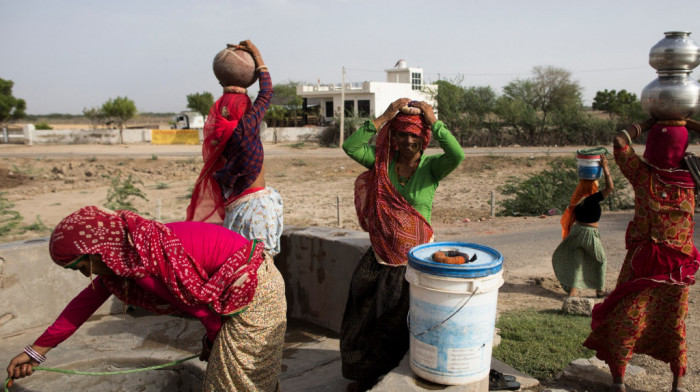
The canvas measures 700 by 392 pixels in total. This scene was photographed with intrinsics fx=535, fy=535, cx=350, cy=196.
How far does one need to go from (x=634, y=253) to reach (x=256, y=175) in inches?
93.2

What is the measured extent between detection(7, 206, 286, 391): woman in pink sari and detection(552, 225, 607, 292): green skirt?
3.79 meters

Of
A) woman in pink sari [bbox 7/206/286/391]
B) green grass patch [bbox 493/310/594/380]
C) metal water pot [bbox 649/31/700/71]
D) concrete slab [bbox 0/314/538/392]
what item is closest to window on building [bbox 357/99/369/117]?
green grass patch [bbox 493/310/594/380]

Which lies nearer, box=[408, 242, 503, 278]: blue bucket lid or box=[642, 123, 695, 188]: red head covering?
box=[408, 242, 503, 278]: blue bucket lid

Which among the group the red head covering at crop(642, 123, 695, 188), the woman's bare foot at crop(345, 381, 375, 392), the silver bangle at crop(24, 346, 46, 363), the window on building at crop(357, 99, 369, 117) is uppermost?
the window on building at crop(357, 99, 369, 117)

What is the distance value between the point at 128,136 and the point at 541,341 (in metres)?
34.5

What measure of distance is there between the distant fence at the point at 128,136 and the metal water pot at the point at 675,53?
30.4 metres

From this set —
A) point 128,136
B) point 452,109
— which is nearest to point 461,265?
point 452,109

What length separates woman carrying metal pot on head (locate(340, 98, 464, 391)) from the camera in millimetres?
2896

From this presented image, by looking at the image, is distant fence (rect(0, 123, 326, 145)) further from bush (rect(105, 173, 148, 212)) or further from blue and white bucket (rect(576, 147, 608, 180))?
blue and white bucket (rect(576, 147, 608, 180))

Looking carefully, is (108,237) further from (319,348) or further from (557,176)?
(557,176)

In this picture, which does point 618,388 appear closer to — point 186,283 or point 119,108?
point 186,283

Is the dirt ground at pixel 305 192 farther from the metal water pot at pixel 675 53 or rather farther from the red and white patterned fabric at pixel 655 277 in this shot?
the metal water pot at pixel 675 53

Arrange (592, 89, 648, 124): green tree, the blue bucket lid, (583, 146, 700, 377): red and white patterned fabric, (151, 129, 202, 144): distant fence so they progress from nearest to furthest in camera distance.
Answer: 1. the blue bucket lid
2. (583, 146, 700, 377): red and white patterned fabric
3. (151, 129, 202, 144): distant fence
4. (592, 89, 648, 124): green tree

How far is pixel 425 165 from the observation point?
2996mm
